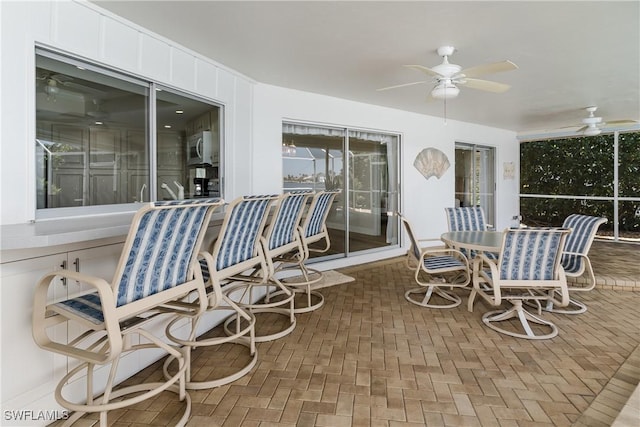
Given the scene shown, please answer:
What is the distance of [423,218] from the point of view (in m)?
6.73

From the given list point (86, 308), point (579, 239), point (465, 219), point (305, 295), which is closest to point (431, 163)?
point (465, 219)

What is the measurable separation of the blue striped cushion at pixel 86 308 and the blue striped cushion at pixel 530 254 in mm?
2782

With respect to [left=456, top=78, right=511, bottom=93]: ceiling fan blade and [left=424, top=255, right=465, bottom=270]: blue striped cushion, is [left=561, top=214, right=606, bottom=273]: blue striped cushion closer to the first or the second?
[left=424, top=255, right=465, bottom=270]: blue striped cushion

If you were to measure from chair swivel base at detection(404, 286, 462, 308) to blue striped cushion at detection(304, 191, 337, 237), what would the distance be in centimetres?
134

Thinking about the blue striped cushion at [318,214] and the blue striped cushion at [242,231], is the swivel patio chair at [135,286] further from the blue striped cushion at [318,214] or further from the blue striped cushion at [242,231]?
the blue striped cushion at [318,214]

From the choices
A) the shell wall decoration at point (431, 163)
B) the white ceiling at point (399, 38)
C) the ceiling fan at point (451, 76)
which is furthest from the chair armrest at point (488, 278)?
the shell wall decoration at point (431, 163)

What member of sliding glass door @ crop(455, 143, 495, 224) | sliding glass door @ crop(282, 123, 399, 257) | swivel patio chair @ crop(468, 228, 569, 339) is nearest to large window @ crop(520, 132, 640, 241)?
sliding glass door @ crop(455, 143, 495, 224)

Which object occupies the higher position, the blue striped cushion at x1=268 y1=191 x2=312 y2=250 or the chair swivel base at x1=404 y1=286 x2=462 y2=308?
the blue striped cushion at x1=268 y1=191 x2=312 y2=250

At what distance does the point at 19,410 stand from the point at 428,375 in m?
2.31

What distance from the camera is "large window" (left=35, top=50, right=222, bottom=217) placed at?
94.3 inches

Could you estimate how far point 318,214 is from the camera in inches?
140

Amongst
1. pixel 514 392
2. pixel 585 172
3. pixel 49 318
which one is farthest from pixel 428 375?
pixel 585 172

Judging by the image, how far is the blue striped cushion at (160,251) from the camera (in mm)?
1519

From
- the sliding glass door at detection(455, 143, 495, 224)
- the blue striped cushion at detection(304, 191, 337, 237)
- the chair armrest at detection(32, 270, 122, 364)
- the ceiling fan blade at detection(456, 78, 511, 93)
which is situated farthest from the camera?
the sliding glass door at detection(455, 143, 495, 224)
